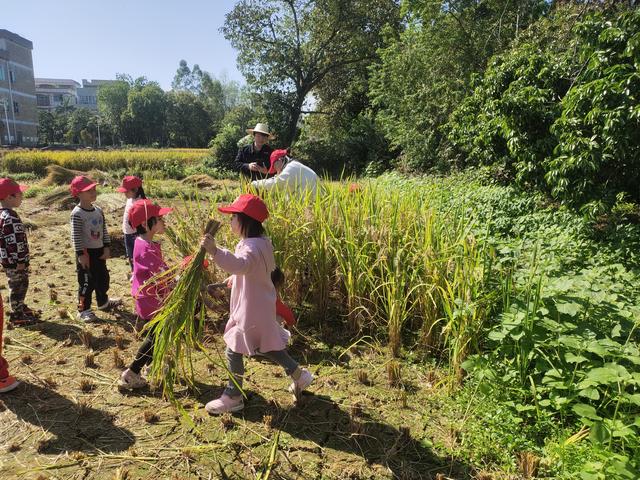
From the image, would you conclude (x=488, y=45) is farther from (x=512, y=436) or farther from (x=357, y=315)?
(x=512, y=436)

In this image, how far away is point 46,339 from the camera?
11.6ft

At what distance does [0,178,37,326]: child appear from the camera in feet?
11.9

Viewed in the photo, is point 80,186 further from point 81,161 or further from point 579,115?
point 81,161

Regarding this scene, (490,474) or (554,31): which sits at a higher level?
(554,31)

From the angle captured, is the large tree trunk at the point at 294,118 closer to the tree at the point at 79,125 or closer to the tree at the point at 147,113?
the tree at the point at 147,113

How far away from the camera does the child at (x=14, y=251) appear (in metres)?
3.63

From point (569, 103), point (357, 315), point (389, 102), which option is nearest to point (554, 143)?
point (569, 103)

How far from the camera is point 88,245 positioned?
392 cm

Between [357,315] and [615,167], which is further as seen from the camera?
[615,167]

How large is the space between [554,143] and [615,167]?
1.12 meters

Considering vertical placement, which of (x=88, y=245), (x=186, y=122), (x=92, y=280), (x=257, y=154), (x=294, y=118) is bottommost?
(x=92, y=280)

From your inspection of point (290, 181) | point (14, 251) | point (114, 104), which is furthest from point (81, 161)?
point (114, 104)

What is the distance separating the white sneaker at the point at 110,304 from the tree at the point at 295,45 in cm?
1780

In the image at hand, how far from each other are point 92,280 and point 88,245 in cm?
35
